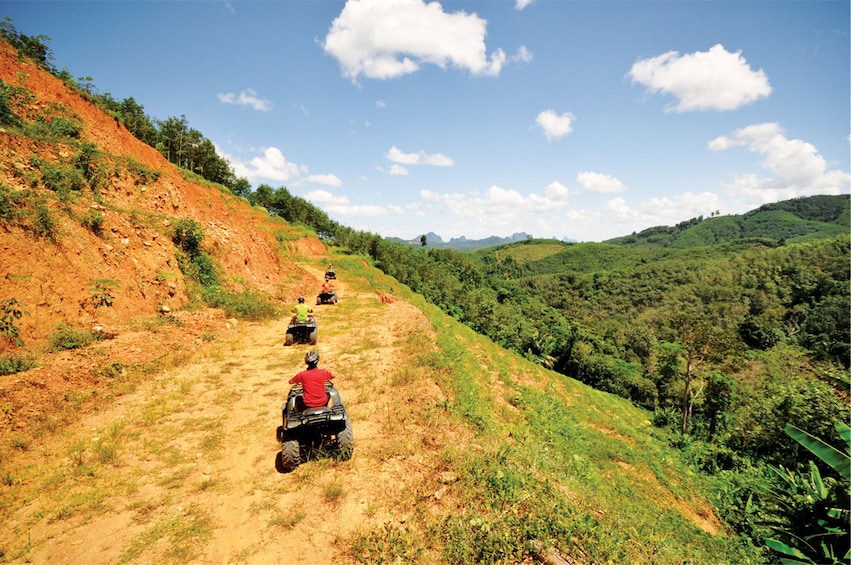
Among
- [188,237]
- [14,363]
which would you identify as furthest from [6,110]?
[14,363]

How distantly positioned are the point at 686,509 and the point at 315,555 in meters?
14.0

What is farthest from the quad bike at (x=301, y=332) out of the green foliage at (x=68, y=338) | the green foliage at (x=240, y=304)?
the green foliage at (x=68, y=338)

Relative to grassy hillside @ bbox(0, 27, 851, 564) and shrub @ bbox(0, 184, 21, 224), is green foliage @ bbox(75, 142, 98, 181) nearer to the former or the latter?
grassy hillside @ bbox(0, 27, 851, 564)

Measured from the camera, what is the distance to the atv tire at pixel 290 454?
571 centimetres

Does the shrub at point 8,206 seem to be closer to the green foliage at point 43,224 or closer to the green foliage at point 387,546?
the green foliage at point 43,224

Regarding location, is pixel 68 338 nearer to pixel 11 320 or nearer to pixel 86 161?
pixel 11 320

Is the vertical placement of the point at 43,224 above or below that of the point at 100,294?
above

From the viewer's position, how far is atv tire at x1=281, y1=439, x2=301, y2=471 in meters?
5.71

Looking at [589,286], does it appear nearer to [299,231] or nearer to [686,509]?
[299,231]

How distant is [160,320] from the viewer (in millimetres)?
10922

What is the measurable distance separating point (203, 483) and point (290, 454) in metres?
1.34

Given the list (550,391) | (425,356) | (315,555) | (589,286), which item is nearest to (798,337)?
(589,286)

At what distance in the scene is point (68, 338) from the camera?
28.1 ft

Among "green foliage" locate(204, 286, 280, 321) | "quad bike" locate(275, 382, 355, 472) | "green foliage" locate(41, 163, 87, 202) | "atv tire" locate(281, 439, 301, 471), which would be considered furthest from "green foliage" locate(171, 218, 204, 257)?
"atv tire" locate(281, 439, 301, 471)
